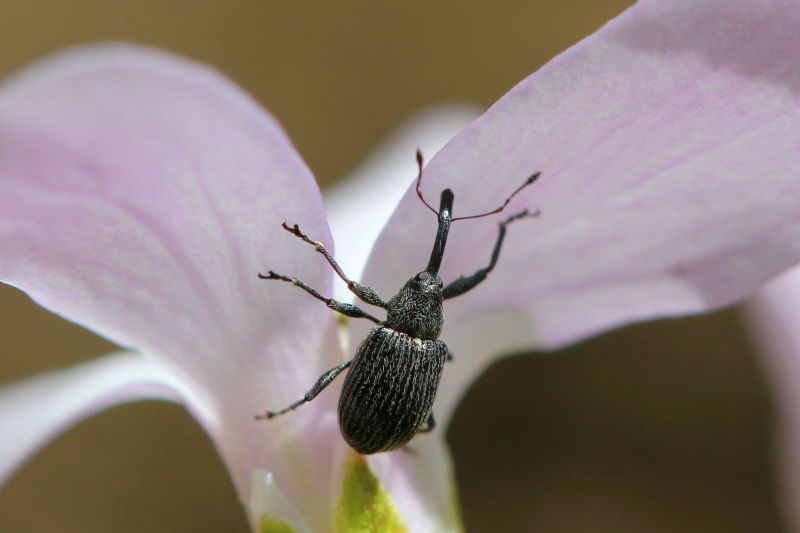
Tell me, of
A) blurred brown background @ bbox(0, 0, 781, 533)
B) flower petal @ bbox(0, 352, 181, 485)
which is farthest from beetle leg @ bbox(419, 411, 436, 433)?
blurred brown background @ bbox(0, 0, 781, 533)

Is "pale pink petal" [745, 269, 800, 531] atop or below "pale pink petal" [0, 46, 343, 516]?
below

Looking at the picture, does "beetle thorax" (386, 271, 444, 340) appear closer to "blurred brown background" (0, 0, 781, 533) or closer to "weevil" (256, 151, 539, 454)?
"weevil" (256, 151, 539, 454)

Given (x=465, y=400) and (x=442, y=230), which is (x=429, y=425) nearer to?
(x=442, y=230)

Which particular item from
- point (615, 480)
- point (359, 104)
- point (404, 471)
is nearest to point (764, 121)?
point (404, 471)

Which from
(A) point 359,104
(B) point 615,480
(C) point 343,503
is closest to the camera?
(C) point 343,503

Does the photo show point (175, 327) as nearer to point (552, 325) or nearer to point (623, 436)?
point (552, 325)

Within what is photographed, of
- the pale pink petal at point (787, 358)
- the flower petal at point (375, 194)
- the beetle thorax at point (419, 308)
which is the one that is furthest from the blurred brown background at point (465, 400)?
the beetle thorax at point (419, 308)

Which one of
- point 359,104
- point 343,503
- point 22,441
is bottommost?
point 343,503

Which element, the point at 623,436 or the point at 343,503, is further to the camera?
the point at 623,436
